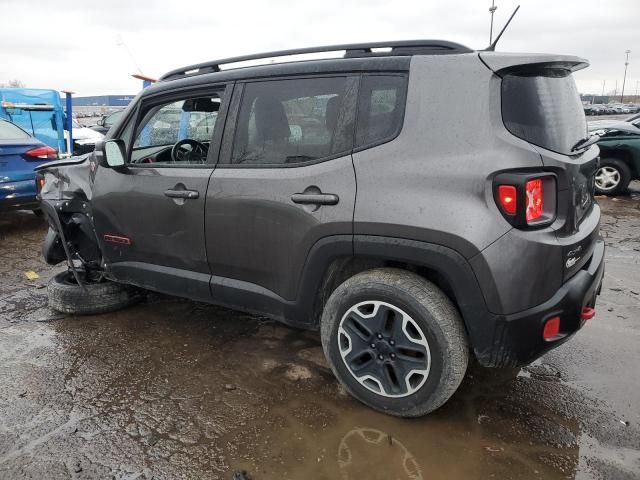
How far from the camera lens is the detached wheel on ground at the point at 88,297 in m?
4.01

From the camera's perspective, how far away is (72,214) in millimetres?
4043

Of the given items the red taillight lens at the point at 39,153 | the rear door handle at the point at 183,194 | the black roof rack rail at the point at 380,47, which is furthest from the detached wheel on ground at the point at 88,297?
the red taillight lens at the point at 39,153

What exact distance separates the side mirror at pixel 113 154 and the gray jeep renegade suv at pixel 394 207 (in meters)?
0.02

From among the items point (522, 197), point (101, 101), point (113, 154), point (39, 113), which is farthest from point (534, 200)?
point (101, 101)

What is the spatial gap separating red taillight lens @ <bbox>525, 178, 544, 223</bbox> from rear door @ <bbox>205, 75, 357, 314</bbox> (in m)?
0.82

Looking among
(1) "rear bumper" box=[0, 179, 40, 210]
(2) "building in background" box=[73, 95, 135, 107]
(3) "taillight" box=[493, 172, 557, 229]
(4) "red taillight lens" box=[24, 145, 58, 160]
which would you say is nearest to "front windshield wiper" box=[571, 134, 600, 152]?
(3) "taillight" box=[493, 172, 557, 229]

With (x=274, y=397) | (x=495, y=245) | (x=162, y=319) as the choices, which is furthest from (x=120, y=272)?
(x=495, y=245)

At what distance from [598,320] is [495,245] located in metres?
2.24

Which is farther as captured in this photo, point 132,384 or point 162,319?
point 162,319

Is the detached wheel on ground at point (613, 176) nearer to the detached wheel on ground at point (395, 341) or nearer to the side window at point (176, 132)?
the side window at point (176, 132)

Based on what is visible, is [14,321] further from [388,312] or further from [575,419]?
[575,419]

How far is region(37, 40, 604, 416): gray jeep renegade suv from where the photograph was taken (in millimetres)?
2221

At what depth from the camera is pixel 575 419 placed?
2.61 meters

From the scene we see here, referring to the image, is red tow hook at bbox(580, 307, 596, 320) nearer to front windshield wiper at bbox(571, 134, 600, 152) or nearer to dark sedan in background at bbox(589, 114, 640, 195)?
front windshield wiper at bbox(571, 134, 600, 152)
